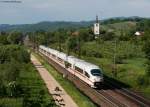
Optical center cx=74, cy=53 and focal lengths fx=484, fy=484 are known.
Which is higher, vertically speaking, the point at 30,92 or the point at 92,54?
the point at 30,92

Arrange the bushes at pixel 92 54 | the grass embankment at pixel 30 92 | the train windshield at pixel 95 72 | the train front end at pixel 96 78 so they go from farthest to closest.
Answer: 1. the bushes at pixel 92 54
2. the train windshield at pixel 95 72
3. the train front end at pixel 96 78
4. the grass embankment at pixel 30 92

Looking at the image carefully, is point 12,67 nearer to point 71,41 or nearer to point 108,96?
point 108,96

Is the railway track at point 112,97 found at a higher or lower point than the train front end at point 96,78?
lower

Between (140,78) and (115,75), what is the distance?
1254 cm

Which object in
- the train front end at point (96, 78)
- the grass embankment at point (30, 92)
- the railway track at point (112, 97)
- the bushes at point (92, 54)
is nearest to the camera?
the grass embankment at point (30, 92)

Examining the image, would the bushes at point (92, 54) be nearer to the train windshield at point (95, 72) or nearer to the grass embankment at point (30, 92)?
the grass embankment at point (30, 92)

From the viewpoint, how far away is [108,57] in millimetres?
102688

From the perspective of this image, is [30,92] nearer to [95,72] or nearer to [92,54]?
[95,72]

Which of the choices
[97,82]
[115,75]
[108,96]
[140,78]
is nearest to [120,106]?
[108,96]

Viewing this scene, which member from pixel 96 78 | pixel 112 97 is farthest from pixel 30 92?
pixel 96 78

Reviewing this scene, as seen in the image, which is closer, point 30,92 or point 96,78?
point 30,92

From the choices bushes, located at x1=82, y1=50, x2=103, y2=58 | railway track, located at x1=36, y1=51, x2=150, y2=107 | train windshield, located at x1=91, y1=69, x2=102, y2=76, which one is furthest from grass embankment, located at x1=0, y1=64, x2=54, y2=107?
bushes, located at x1=82, y1=50, x2=103, y2=58

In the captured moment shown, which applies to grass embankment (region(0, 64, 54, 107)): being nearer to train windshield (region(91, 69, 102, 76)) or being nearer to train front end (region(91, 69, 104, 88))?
train front end (region(91, 69, 104, 88))

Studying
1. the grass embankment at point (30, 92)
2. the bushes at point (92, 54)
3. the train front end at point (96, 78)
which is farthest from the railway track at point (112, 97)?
the bushes at point (92, 54)
